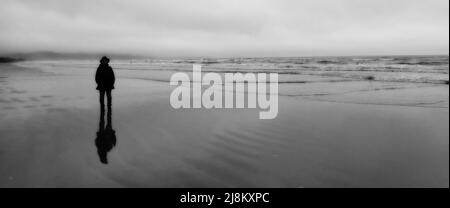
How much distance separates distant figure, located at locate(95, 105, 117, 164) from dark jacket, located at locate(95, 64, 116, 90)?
1422 millimetres

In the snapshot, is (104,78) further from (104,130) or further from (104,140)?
(104,140)

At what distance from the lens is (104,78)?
11.0 meters

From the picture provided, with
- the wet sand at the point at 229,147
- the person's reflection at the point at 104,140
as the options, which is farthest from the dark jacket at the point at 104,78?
the person's reflection at the point at 104,140

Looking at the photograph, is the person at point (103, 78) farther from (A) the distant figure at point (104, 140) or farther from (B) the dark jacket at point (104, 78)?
(A) the distant figure at point (104, 140)

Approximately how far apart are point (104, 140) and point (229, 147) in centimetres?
274

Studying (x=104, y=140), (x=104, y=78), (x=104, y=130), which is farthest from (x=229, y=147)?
(x=104, y=78)

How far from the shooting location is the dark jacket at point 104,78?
11.0 metres

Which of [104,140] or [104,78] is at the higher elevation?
[104,78]

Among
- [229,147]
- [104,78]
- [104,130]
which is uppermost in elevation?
[104,78]

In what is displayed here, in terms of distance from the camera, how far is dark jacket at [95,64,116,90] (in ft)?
36.1

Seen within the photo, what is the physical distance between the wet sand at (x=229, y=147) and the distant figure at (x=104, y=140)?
117 millimetres
